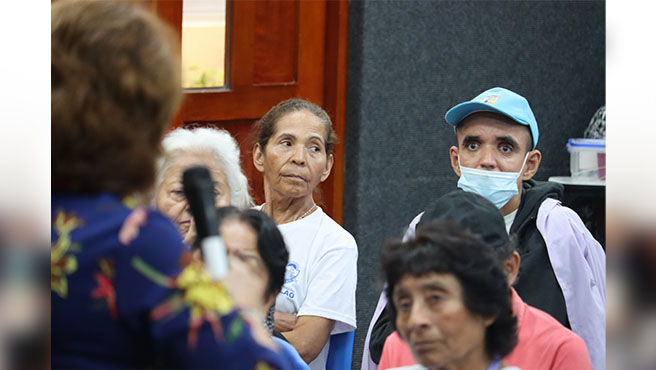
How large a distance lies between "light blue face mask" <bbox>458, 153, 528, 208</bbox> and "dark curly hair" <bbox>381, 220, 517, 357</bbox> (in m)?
0.48

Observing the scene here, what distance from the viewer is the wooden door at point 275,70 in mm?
2531

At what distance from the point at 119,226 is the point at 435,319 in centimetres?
42

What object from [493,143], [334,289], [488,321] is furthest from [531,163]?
[488,321]

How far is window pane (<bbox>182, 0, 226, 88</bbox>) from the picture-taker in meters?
2.38

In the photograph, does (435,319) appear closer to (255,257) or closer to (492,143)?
(255,257)

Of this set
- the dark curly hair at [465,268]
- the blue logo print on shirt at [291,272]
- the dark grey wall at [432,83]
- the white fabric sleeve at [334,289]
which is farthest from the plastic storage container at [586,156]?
the dark curly hair at [465,268]

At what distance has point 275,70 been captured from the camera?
2648 mm

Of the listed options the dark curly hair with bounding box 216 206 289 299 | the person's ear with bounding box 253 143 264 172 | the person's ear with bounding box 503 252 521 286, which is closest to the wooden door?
the person's ear with bounding box 253 143 264 172


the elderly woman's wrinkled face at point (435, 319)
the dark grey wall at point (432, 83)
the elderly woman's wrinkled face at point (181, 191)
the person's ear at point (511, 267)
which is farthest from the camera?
the dark grey wall at point (432, 83)

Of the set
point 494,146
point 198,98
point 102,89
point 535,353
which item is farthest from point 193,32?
point 102,89

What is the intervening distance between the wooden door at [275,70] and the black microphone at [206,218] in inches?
61.8

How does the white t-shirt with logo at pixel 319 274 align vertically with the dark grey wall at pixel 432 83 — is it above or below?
below

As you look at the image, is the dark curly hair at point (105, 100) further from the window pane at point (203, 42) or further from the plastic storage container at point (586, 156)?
the plastic storage container at point (586, 156)

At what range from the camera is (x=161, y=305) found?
724 millimetres
